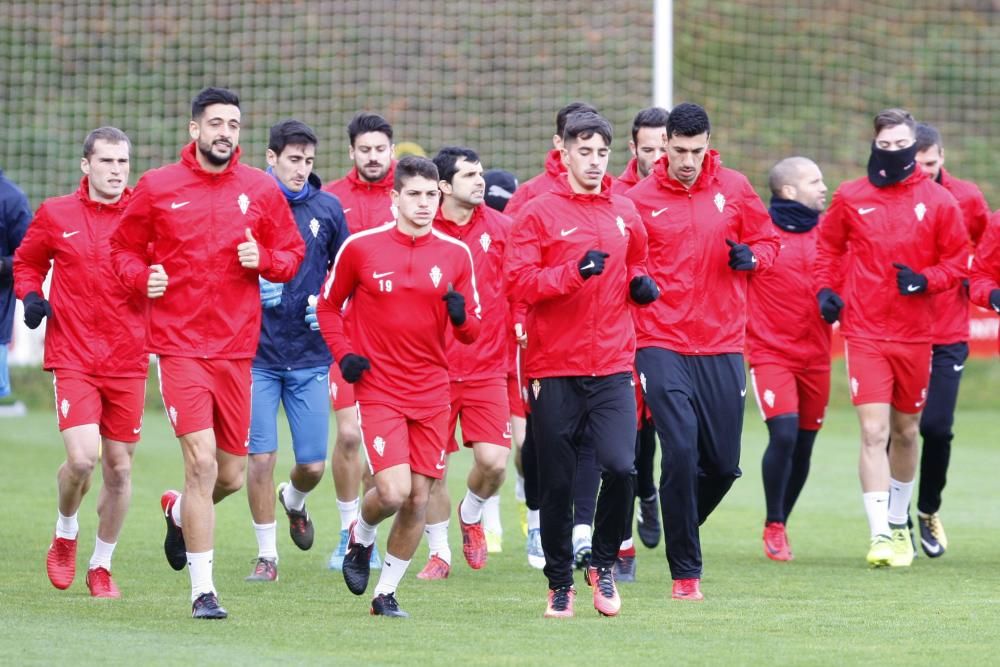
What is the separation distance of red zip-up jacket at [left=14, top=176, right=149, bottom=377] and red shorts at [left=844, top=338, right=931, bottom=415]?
4207 millimetres

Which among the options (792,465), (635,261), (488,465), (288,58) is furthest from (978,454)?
(288,58)

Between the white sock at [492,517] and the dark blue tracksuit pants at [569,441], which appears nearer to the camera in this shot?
the dark blue tracksuit pants at [569,441]

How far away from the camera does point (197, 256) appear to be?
28.1ft

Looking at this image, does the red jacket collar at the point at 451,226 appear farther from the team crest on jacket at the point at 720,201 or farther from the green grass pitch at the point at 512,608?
the green grass pitch at the point at 512,608

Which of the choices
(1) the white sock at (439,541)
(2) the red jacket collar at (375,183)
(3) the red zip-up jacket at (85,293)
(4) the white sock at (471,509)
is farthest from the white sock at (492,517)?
(3) the red zip-up jacket at (85,293)

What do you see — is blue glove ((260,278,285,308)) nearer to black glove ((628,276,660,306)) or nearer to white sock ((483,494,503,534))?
white sock ((483,494,503,534))

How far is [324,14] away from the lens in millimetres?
27047

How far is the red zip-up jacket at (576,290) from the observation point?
8500mm

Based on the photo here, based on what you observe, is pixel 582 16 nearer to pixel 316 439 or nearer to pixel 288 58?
pixel 288 58

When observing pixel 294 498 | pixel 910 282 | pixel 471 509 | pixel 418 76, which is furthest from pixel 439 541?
pixel 418 76

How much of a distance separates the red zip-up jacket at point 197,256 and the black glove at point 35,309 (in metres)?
0.71

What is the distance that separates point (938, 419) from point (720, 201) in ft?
9.47

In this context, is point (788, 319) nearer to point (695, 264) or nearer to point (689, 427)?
point (695, 264)

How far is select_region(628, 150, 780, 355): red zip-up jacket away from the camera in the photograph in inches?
365
